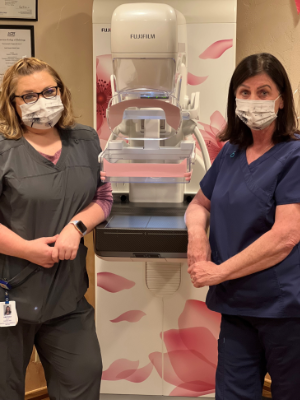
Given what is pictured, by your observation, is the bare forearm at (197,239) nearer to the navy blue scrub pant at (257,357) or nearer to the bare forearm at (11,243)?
the navy blue scrub pant at (257,357)

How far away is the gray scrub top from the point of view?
1391 millimetres

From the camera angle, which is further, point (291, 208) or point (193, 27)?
point (193, 27)

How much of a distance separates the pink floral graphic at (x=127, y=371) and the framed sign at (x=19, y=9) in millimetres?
1794

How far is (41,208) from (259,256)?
2.30 ft

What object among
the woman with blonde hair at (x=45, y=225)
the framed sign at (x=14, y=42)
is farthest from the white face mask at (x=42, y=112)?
the framed sign at (x=14, y=42)

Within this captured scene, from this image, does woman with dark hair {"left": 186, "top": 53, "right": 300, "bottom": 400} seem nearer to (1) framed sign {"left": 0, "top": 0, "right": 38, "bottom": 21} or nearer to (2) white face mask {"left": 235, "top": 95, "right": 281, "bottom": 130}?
(2) white face mask {"left": 235, "top": 95, "right": 281, "bottom": 130}

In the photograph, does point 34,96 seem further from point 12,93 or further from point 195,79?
point 195,79

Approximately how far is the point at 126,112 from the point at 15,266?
24.7 inches

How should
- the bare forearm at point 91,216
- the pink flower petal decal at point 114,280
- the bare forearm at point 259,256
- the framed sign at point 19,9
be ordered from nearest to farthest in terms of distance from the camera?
the bare forearm at point 259,256 < the bare forearm at point 91,216 < the pink flower petal decal at point 114,280 < the framed sign at point 19,9

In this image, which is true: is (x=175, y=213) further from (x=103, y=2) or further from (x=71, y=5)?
(x=71, y=5)

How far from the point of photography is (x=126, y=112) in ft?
4.57

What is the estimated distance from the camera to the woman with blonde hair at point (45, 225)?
1393 millimetres

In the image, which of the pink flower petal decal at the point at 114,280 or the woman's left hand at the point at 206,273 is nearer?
the woman's left hand at the point at 206,273

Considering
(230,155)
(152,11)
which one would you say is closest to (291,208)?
(230,155)
